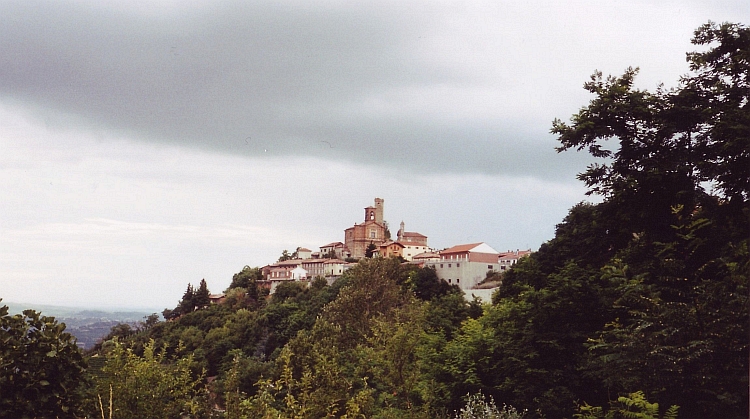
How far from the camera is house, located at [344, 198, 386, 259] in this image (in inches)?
3723

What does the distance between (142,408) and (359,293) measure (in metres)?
33.9

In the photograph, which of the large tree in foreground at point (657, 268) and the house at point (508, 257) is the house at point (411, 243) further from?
the large tree in foreground at point (657, 268)

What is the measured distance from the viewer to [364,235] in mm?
94875

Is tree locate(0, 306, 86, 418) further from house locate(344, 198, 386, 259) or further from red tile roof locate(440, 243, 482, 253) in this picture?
house locate(344, 198, 386, 259)

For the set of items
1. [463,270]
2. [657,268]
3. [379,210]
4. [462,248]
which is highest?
[379,210]

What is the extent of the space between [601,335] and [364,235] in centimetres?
8297

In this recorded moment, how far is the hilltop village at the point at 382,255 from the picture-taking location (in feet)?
193

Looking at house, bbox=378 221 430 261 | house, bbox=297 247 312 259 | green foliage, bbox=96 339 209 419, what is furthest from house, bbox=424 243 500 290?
green foliage, bbox=96 339 209 419

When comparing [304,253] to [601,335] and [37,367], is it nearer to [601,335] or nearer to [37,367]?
[601,335]

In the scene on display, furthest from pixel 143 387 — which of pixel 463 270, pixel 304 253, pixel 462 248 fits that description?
pixel 304 253

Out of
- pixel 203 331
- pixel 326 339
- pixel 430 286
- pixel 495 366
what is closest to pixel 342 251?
pixel 203 331

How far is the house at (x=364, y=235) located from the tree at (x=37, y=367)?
8594 cm

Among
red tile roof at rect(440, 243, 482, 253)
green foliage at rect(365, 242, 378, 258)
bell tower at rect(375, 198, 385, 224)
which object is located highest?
bell tower at rect(375, 198, 385, 224)

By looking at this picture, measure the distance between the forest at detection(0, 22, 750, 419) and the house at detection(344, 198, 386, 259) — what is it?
7055 cm
